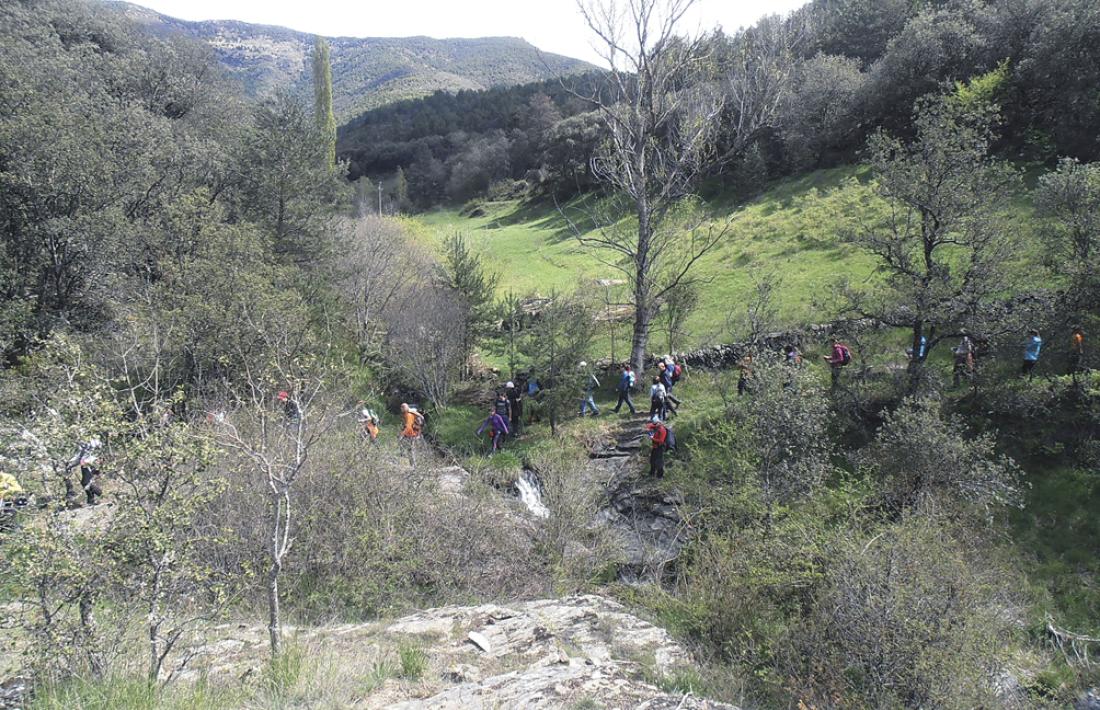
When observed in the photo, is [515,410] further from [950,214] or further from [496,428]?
[950,214]

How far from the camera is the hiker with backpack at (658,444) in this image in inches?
543

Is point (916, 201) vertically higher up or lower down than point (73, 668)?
higher up

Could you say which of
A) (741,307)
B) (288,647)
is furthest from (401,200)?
(288,647)

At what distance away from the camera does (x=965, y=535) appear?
353 inches

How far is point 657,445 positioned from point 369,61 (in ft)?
474

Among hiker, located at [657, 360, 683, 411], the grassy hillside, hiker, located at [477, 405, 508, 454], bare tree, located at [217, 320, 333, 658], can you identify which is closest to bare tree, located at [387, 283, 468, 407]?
hiker, located at [477, 405, 508, 454]

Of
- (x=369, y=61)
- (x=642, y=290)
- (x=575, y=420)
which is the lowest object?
(x=575, y=420)

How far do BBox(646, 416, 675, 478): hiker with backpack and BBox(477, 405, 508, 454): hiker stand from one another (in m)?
4.00

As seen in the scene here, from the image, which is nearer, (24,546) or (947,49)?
(24,546)

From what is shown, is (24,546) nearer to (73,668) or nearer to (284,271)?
(73,668)

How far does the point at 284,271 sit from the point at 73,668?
1472cm

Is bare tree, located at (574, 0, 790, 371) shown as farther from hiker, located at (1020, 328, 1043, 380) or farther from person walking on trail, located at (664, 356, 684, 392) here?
hiker, located at (1020, 328, 1043, 380)

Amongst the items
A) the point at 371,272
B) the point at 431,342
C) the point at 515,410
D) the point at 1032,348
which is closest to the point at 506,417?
the point at 515,410

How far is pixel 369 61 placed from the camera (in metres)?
133
